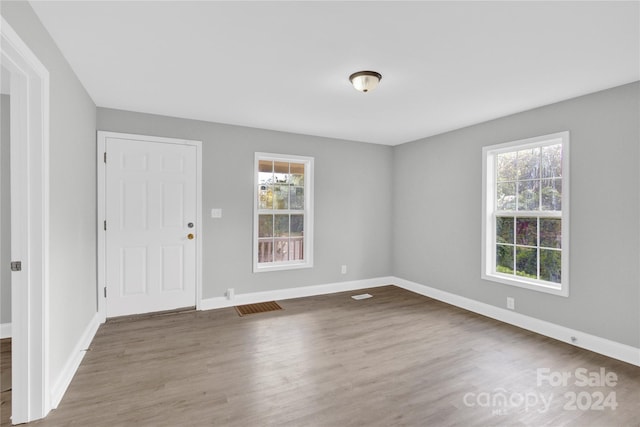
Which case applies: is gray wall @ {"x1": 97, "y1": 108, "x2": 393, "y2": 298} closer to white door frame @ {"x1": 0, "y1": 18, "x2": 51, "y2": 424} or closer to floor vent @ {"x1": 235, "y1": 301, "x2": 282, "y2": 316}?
floor vent @ {"x1": 235, "y1": 301, "x2": 282, "y2": 316}

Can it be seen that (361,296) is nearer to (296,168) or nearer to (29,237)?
(296,168)

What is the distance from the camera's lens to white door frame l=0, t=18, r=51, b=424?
184 centimetres

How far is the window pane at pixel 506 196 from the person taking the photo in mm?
3725

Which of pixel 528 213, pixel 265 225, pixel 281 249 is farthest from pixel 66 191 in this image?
pixel 528 213

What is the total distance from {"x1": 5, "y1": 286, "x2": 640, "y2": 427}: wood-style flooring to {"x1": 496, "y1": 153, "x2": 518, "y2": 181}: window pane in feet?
5.64

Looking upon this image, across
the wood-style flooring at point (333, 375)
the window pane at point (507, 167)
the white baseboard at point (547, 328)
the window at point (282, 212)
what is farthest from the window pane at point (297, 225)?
the window pane at point (507, 167)

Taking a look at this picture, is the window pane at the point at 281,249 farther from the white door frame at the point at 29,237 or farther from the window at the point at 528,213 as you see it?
the white door frame at the point at 29,237

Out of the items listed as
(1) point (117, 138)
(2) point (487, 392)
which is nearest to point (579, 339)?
(2) point (487, 392)

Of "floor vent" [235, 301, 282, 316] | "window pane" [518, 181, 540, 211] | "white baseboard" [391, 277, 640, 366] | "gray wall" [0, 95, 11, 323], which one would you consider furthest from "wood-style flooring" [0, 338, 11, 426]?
"window pane" [518, 181, 540, 211]

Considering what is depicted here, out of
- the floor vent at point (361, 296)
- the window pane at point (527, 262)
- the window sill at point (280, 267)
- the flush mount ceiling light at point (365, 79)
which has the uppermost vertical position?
the flush mount ceiling light at point (365, 79)

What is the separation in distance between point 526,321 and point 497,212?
127 centimetres

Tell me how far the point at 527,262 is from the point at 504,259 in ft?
0.91

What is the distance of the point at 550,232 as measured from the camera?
3.35 m

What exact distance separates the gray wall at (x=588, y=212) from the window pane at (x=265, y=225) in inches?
101
